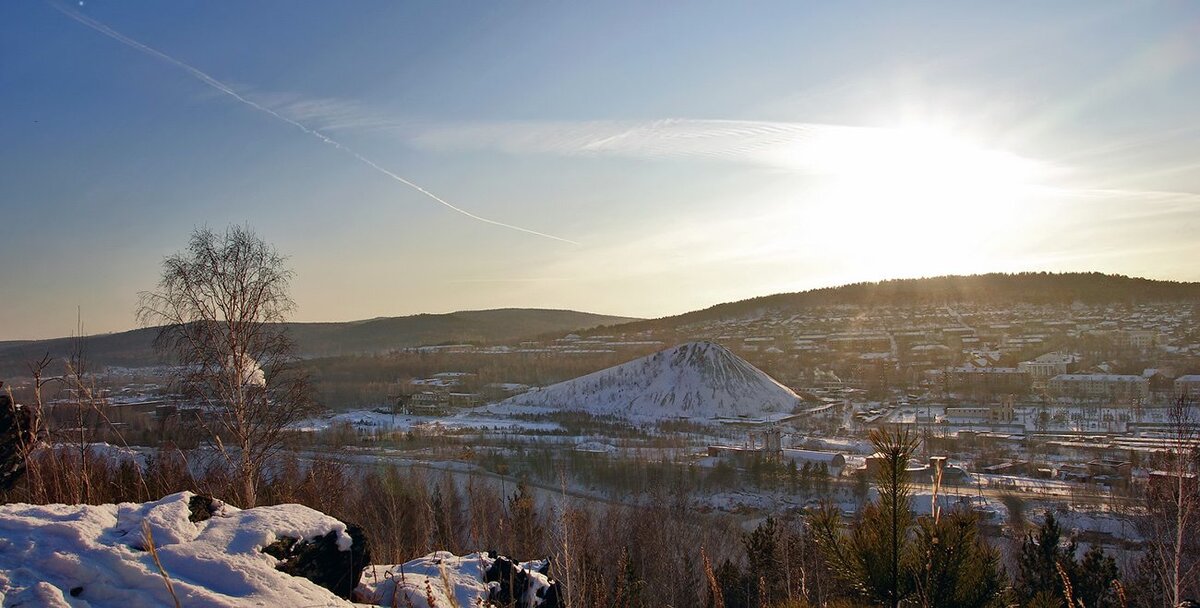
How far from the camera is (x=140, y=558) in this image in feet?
11.4

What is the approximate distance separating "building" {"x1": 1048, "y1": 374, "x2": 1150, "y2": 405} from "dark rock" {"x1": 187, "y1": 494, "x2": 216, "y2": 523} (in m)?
63.7

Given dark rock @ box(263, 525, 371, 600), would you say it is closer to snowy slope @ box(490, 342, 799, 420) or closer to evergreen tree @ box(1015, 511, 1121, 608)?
evergreen tree @ box(1015, 511, 1121, 608)

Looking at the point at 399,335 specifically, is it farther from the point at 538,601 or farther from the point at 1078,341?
the point at 538,601

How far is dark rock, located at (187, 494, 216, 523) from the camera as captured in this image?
4.19 meters

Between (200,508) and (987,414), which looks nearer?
(200,508)

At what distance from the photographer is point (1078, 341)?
79.4 metres

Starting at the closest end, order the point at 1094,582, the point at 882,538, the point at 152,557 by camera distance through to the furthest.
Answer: the point at 152,557 → the point at 882,538 → the point at 1094,582

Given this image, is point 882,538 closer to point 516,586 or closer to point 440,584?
point 440,584

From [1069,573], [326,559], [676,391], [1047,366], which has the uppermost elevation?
[326,559]

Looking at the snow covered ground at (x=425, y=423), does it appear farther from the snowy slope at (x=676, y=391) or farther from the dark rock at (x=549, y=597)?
the dark rock at (x=549, y=597)

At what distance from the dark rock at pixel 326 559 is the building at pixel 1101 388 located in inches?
2480

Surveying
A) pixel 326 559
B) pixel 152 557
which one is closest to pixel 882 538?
pixel 152 557

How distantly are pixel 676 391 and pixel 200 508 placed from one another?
204ft

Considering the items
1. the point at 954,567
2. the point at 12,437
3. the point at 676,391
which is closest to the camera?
the point at 954,567
